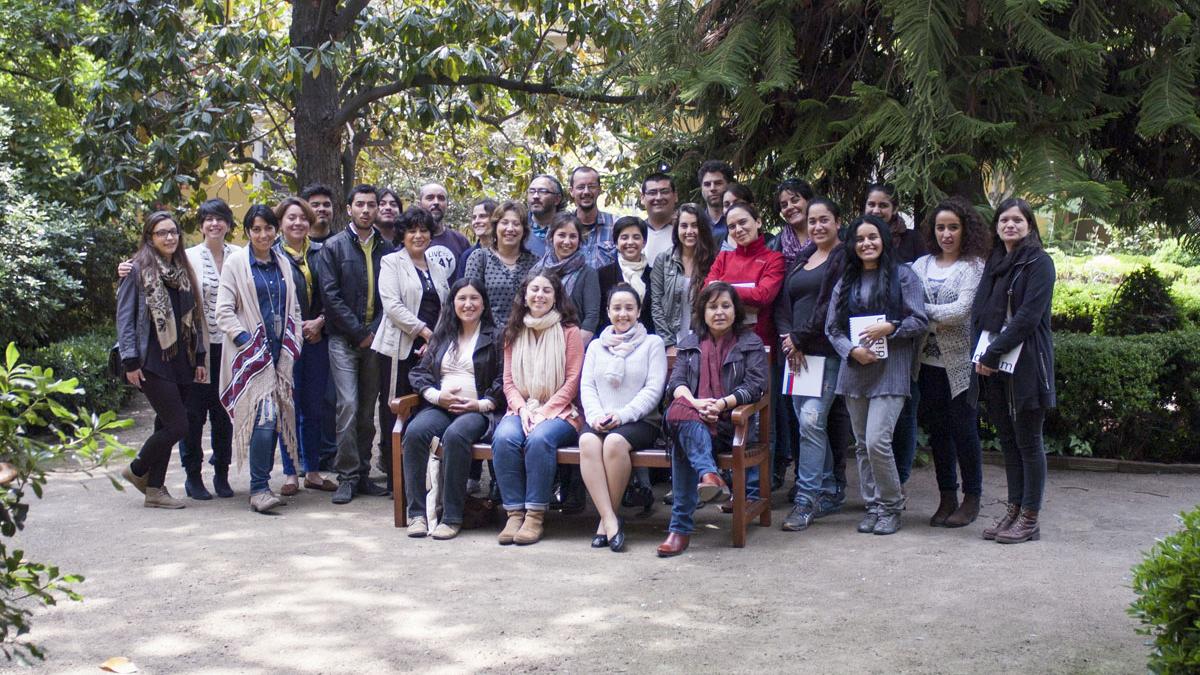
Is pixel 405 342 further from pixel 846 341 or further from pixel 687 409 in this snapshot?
pixel 846 341

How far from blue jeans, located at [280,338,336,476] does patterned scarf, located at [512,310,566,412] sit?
165cm

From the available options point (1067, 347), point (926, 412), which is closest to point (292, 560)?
point (926, 412)

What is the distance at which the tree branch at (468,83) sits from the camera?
1020cm

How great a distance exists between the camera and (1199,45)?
6508mm

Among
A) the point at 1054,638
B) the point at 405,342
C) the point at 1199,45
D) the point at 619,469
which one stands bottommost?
the point at 1054,638

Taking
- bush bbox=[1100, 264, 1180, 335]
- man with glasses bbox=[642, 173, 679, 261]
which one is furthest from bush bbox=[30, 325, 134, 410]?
bush bbox=[1100, 264, 1180, 335]

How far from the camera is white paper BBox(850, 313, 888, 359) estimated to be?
253 inches

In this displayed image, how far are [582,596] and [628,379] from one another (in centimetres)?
162

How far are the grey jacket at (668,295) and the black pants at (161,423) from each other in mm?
2983

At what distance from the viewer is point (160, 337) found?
709cm

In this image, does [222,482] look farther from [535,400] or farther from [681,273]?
[681,273]

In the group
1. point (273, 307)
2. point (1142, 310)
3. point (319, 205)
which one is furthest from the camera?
point (1142, 310)

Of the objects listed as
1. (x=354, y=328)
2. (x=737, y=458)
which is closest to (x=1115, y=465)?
(x=737, y=458)

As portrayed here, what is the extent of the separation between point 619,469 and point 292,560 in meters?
1.78
